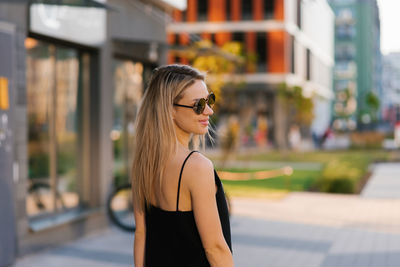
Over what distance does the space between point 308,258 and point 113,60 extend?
15.7 feet

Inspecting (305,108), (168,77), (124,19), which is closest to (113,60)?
(124,19)

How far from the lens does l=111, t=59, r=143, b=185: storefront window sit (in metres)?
10.2

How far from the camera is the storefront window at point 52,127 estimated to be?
8047 mm

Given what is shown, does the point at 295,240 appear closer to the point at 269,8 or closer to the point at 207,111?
the point at 207,111

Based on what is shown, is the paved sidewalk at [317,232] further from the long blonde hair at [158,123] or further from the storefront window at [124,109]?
the long blonde hair at [158,123]

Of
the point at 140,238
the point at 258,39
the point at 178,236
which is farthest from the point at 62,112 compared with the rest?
the point at 258,39

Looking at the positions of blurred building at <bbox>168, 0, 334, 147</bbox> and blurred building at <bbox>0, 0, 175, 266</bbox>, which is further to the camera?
blurred building at <bbox>168, 0, 334, 147</bbox>

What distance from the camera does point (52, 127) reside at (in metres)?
8.49

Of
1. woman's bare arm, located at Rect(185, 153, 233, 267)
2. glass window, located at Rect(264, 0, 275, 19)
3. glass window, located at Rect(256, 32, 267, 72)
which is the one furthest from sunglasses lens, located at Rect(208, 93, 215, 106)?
glass window, located at Rect(264, 0, 275, 19)

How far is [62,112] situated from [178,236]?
21.5ft

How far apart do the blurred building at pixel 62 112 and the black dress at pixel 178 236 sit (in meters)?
4.43

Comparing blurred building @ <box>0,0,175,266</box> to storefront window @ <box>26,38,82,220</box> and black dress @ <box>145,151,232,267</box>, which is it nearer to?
storefront window @ <box>26,38,82,220</box>

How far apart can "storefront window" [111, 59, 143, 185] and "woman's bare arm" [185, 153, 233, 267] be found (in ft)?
25.3

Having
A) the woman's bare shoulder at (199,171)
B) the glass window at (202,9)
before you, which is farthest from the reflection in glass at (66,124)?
the glass window at (202,9)
